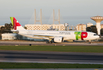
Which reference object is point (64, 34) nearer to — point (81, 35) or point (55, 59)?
point (81, 35)

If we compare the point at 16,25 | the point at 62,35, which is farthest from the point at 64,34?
the point at 16,25

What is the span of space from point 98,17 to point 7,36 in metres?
60.0

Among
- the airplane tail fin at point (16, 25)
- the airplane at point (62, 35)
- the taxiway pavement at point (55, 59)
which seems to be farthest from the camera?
the airplane tail fin at point (16, 25)

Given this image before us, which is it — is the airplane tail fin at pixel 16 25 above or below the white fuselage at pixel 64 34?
above

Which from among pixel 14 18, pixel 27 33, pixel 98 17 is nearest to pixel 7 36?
pixel 14 18

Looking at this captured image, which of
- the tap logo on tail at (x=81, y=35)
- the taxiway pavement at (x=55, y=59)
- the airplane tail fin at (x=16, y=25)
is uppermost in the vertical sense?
the airplane tail fin at (x=16, y=25)

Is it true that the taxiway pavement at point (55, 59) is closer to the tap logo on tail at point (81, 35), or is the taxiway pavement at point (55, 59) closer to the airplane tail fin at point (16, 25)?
the tap logo on tail at point (81, 35)

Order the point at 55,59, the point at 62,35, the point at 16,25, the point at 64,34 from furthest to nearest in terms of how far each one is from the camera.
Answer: the point at 16,25 < the point at 62,35 < the point at 64,34 < the point at 55,59

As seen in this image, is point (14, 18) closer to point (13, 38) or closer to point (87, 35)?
point (13, 38)

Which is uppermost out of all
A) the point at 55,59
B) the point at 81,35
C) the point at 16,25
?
the point at 16,25

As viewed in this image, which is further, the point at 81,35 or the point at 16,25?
the point at 16,25

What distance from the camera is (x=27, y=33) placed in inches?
2571

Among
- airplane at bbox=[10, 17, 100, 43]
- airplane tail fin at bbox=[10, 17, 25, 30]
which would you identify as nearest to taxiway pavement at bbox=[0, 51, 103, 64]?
airplane at bbox=[10, 17, 100, 43]

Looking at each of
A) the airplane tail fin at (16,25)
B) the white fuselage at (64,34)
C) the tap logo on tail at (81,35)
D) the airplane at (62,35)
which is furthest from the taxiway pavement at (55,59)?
the airplane tail fin at (16,25)
